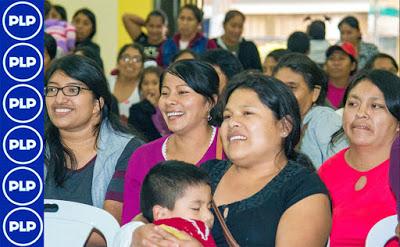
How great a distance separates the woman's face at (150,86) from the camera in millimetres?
7109

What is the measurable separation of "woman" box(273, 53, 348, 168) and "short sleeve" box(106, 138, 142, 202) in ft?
3.47

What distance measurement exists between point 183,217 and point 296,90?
86.6 inches

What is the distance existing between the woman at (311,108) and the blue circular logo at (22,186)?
239 cm

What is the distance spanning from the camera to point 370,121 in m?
3.82

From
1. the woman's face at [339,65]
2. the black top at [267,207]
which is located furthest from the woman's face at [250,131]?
the woman's face at [339,65]

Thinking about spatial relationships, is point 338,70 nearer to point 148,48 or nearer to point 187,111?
point 148,48

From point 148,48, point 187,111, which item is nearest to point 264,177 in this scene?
point 187,111

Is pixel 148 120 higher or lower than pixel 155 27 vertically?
lower

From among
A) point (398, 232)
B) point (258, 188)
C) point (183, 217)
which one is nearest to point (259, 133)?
point (258, 188)

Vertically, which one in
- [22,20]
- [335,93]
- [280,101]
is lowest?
[335,93]

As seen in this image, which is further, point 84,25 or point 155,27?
point 155,27

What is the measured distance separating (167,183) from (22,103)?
0.74 metres

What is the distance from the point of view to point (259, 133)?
3.34 meters

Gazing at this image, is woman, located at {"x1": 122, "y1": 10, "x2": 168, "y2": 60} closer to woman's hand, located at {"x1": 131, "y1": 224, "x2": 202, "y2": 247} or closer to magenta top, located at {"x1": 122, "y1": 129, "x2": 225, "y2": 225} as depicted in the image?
magenta top, located at {"x1": 122, "y1": 129, "x2": 225, "y2": 225}
